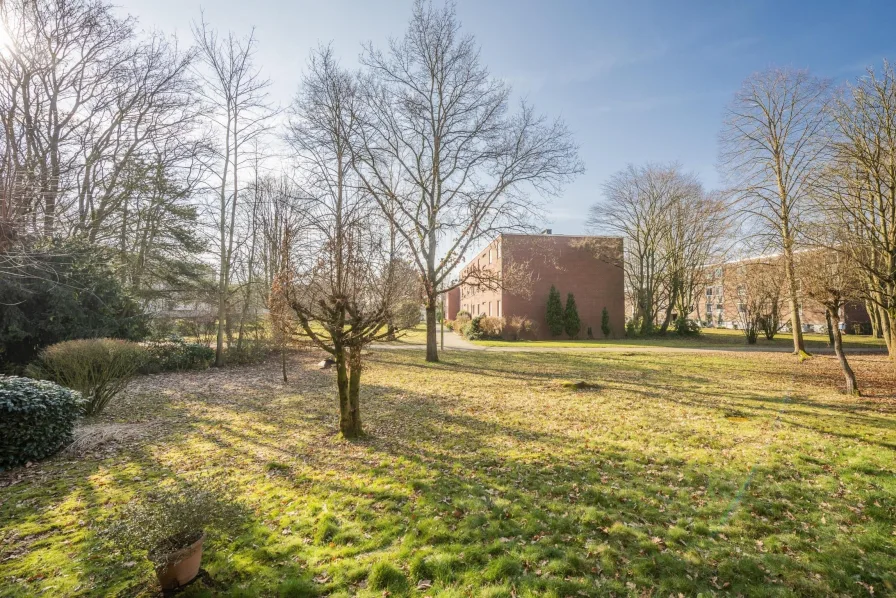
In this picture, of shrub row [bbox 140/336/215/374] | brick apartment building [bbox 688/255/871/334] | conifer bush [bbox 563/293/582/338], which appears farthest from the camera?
conifer bush [bbox 563/293/582/338]

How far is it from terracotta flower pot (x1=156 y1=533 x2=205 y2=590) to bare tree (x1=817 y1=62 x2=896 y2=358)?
14980 mm

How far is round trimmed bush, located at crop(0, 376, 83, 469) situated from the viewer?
5750 mm

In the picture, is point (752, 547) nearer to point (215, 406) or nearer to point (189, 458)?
point (189, 458)

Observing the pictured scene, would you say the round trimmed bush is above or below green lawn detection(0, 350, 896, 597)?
above

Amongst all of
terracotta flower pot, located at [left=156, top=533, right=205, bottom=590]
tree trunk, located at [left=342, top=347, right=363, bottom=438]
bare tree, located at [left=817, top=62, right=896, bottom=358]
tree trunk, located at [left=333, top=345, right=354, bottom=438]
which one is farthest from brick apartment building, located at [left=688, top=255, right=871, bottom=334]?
terracotta flower pot, located at [left=156, top=533, right=205, bottom=590]

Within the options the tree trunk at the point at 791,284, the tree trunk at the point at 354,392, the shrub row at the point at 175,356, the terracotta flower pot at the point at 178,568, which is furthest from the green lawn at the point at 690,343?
the terracotta flower pot at the point at 178,568

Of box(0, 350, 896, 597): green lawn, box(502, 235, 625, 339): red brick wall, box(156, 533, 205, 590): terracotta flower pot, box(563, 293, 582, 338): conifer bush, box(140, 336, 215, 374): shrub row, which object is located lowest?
box(0, 350, 896, 597): green lawn

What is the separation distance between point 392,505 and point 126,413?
783 cm

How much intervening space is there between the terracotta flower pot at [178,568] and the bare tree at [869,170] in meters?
15.0

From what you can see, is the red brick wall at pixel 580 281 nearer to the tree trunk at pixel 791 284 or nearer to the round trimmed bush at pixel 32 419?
the tree trunk at pixel 791 284

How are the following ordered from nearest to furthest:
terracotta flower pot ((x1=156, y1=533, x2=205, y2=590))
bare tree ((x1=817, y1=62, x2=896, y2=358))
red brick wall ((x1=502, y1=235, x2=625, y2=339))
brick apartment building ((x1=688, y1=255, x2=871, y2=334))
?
terracotta flower pot ((x1=156, y1=533, x2=205, y2=590)), bare tree ((x1=817, y1=62, x2=896, y2=358)), brick apartment building ((x1=688, y1=255, x2=871, y2=334)), red brick wall ((x1=502, y1=235, x2=625, y2=339))

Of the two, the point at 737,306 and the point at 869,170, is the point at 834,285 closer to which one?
the point at 869,170

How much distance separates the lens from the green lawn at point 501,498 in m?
3.40

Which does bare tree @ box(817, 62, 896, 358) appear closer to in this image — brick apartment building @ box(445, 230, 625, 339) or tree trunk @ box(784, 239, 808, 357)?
tree trunk @ box(784, 239, 808, 357)
